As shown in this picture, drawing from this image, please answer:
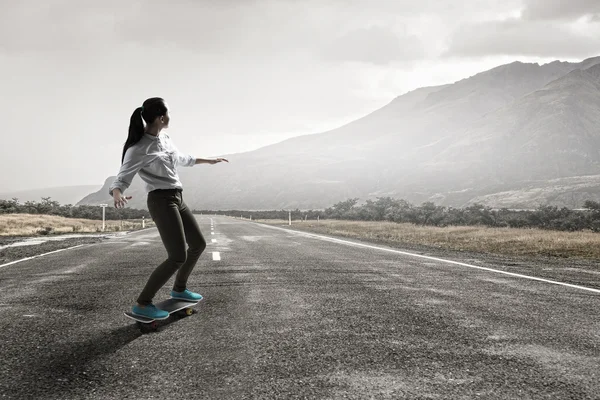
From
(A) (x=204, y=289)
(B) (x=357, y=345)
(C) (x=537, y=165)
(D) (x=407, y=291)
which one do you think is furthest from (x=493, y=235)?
(C) (x=537, y=165)

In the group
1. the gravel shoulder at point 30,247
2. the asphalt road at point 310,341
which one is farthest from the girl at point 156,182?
the gravel shoulder at point 30,247

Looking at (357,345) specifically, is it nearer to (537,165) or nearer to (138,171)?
(138,171)

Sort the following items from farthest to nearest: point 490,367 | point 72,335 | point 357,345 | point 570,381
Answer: point 72,335 → point 357,345 → point 490,367 → point 570,381

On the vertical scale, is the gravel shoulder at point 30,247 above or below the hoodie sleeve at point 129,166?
below

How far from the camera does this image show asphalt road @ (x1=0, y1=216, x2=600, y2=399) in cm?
271

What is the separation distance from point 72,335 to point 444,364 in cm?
299

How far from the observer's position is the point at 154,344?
3.61 m

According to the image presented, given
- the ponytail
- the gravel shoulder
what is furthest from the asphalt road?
the gravel shoulder

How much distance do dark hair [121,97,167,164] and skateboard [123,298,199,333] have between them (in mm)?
1417

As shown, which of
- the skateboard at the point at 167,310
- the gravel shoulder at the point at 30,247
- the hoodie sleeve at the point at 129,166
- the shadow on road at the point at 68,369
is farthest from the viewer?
the gravel shoulder at the point at 30,247

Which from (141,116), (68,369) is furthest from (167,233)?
(68,369)

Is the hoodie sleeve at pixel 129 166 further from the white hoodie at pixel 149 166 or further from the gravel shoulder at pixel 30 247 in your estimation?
the gravel shoulder at pixel 30 247

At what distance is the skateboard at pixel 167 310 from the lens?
156 inches

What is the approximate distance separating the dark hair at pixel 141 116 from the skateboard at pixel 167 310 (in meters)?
1.42
